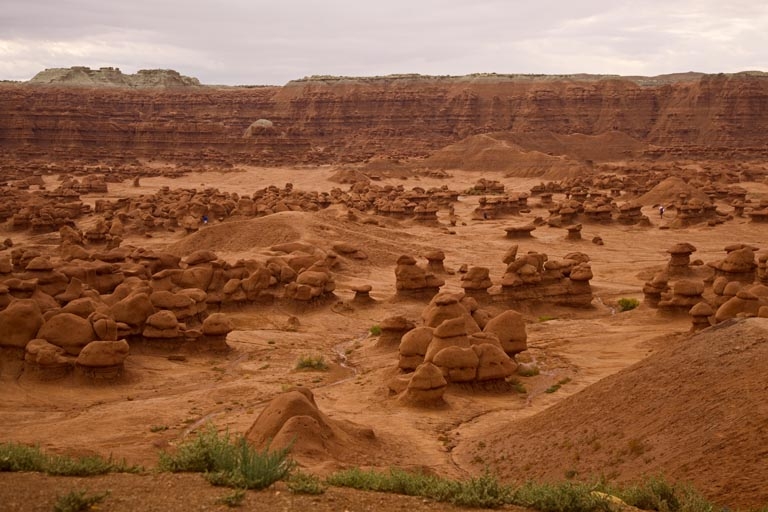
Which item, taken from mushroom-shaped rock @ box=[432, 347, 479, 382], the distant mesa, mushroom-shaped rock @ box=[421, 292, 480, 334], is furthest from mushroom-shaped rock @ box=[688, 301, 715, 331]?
the distant mesa

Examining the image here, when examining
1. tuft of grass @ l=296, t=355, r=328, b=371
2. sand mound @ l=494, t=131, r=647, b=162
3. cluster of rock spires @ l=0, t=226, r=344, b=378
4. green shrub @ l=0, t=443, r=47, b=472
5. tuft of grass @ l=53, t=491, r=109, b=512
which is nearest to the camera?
tuft of grass @ l=53, t=491, r=109, b=512

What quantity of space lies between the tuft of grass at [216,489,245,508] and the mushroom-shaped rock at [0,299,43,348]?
12823mm

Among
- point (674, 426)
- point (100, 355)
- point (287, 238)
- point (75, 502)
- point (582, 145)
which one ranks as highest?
point (75, 502)

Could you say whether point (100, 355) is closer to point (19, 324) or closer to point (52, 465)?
point (19, 324)

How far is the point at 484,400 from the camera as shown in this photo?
17984 mm

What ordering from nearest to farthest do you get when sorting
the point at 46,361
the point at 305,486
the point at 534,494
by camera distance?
1. the point at 305,486
2. the point at 534,494
3. the point at 46,361

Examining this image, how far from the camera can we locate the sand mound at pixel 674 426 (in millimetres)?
11062

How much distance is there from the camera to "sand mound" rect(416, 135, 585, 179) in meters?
80.9

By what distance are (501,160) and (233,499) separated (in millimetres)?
81499

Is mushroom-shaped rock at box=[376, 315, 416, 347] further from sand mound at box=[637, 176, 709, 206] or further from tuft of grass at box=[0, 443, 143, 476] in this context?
sand mound at box=[637, 176, 709, 206]

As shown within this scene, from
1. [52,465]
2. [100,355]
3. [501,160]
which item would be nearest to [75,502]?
[52,465]

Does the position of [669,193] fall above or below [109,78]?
below

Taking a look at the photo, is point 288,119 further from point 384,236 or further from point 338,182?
point 384,236

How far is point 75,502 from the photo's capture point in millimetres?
7914
